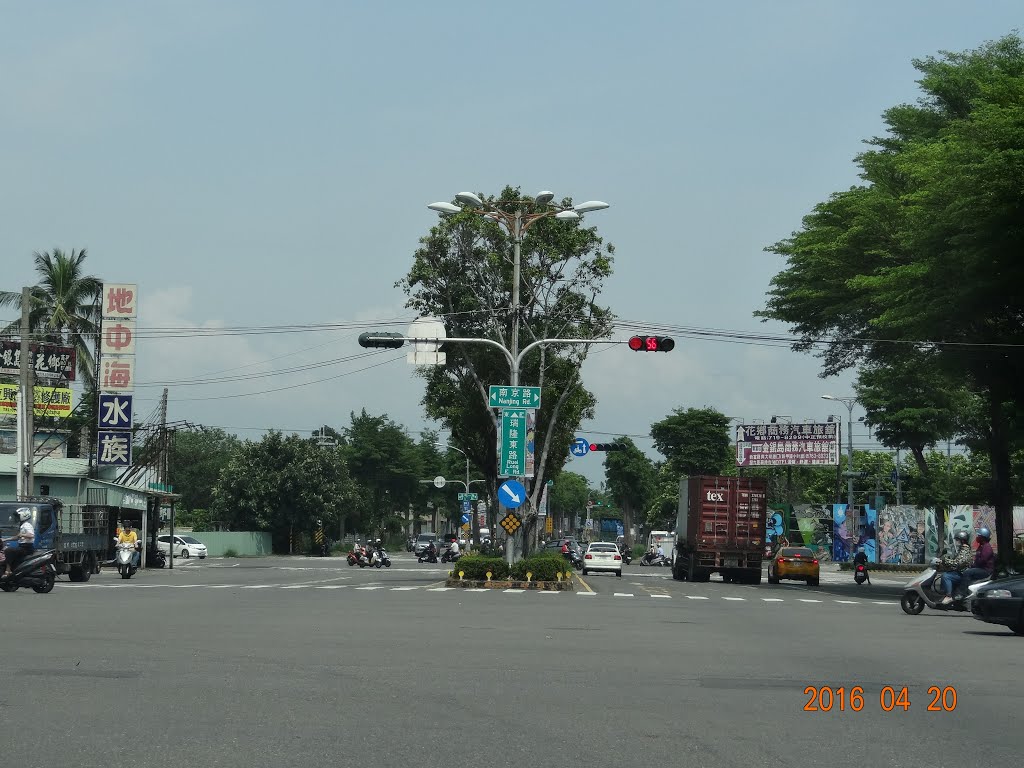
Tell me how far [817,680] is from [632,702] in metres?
2.56

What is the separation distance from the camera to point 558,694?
1037 cm

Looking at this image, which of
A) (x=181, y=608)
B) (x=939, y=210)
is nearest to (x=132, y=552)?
(x=181, y=608)

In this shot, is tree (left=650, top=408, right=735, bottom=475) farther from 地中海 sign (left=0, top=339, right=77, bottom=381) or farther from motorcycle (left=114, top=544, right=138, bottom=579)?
motorcycle (left=114, top=544, right=138, bottom=579)

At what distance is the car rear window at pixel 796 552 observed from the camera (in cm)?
4512

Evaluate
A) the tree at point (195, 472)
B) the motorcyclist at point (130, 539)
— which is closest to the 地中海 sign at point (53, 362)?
the motorcyclist at point (130, 539)

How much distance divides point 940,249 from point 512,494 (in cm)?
1223

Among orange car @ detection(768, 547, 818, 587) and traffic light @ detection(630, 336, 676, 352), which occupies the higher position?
traffic light @ detection(630, 336, 676, 352)

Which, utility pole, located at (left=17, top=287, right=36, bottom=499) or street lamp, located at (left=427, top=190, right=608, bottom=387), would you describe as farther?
utility pole, located at (left=17, top=287, right=36, bottom=499)

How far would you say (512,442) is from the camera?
34031 mm

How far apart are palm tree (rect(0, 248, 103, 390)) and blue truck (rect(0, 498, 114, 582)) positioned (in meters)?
18.3

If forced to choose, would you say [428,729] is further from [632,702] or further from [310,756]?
[632,702]

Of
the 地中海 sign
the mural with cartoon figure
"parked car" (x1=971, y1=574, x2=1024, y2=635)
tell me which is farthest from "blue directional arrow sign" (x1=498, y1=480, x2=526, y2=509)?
the mural with cartoon figure

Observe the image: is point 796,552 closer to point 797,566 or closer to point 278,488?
point 797,566

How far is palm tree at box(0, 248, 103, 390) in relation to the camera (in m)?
56.9
